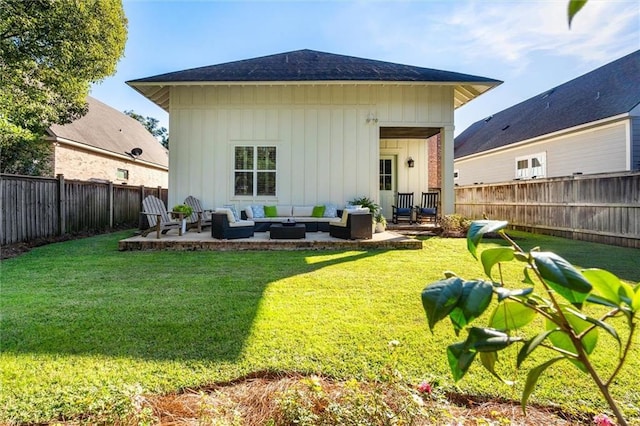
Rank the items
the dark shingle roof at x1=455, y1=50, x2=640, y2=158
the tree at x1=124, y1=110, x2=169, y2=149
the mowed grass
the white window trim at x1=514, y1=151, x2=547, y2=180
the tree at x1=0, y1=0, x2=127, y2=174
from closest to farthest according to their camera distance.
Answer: the mowed grass < the tree at x1=0, y1=0, x2=127, y2=174 < the dark shingle roof at x1=455, y1=50, x2=640, y2=158 < the white window trim at x1=514, y1=151, x2=547, y2=180 < the tree at x1=124, y1=110, x2=169, y2=149

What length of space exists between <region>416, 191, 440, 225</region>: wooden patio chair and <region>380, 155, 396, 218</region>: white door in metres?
1.16

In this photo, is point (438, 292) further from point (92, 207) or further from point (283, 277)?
point (92, 207)

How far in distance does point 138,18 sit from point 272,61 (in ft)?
14.7

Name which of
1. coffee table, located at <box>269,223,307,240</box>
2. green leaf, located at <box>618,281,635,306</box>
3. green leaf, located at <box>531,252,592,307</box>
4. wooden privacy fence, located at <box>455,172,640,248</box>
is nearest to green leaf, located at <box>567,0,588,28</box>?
green leaf, located at <box>531,252,592,307</box>

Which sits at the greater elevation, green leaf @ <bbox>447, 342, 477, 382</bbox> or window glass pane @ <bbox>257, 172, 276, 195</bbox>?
window glass pane @ <bbox>257, 172, 276, 195</bbox>

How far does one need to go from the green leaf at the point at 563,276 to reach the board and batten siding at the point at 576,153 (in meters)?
13.3

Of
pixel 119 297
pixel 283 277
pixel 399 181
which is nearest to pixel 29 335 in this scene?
pixel 119 297

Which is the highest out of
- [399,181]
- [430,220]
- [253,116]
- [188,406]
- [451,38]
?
[451,38]

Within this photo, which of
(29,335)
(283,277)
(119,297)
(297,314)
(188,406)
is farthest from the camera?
(283,277)

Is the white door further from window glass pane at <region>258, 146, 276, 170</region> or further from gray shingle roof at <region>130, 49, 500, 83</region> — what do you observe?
window glass pane at <region>258, 146, 276, 170</region>

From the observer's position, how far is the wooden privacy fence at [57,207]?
7.21 metres

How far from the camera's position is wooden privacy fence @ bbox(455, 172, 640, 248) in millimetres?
7845

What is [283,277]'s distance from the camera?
16.2ft

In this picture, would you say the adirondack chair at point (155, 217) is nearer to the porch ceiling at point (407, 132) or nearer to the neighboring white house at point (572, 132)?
the porch ceiling at point (407, 132)
